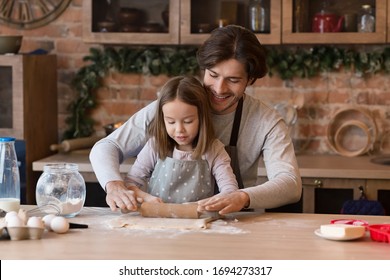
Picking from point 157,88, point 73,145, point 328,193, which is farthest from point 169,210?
point 157,88

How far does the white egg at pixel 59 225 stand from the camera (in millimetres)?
2424

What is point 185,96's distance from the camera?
9.25ft

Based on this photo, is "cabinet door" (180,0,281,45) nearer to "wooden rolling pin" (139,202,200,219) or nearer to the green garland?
the green garland

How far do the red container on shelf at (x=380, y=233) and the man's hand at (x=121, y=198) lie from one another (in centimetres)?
78

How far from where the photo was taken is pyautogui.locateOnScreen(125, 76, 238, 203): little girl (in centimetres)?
282

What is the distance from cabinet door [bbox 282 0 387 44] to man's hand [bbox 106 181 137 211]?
1960mm

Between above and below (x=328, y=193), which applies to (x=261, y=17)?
above

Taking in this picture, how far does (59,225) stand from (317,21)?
2473 millimetres

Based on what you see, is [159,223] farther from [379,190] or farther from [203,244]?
[379,190]

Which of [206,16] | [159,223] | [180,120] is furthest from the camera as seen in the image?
[206,16]

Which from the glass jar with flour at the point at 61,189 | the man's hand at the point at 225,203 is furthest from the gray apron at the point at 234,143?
the glass jar with flour at the point at 61,189

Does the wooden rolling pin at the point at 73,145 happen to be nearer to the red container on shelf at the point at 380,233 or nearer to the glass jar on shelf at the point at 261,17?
the glass jar on shelf at the point at 261,17

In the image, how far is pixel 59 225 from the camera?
2.42 metres
